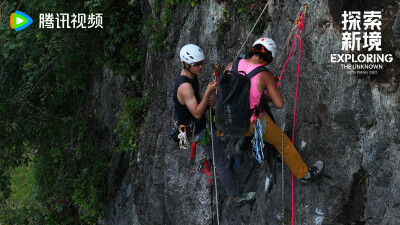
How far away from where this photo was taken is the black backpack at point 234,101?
593 centimetres

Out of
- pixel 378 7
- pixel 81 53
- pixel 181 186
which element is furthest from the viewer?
pixel 81 53

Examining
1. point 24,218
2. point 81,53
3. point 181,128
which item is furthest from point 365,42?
point 24,218

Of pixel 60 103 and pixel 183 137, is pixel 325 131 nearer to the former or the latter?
pixel 183 137

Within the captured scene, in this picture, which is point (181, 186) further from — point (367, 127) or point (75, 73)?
point (75, 73)

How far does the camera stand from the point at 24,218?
45.3 ft

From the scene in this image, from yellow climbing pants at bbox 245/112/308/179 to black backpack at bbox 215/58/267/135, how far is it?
0.93 feet

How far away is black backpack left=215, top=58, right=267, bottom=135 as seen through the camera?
5926 millimetres

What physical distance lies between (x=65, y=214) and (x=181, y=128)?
8797 millimetres

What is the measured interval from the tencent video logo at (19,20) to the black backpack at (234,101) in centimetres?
683

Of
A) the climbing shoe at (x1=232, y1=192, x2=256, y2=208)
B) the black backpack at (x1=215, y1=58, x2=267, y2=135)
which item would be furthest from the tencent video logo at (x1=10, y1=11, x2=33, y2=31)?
the black backpack at (x1=215, y1=58, x2=267, y2=135)

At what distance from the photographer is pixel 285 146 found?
21.1 feet

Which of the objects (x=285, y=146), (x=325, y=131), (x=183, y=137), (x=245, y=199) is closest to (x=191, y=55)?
(x=183, y=137)

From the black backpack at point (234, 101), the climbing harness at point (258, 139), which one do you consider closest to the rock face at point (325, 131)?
the climbing harness at point (258, 139)

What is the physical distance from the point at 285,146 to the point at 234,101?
0.95 meters
